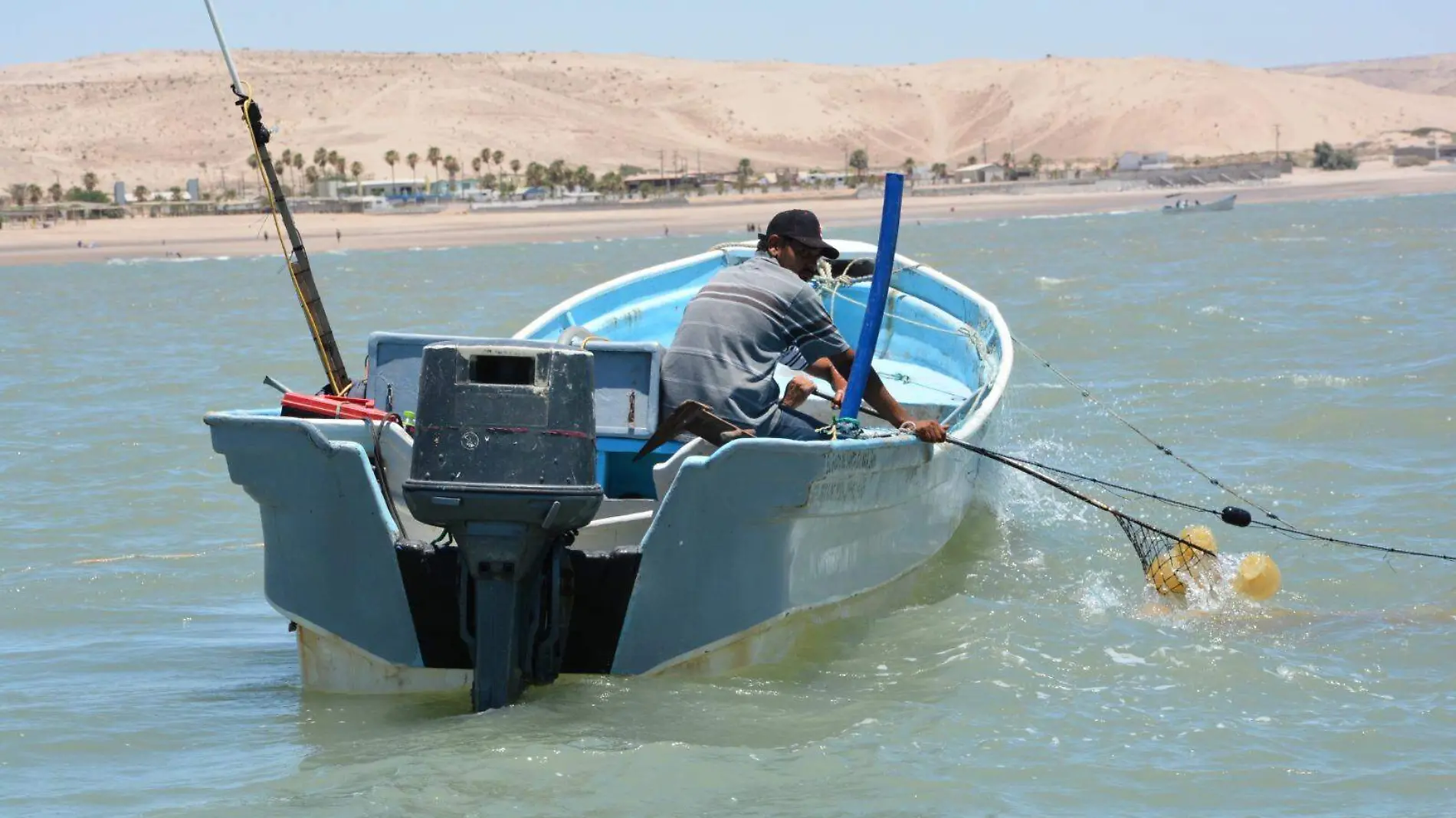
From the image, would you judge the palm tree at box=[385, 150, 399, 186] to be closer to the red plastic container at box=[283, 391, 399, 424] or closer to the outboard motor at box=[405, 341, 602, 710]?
the red plastic container at box=[283, 391, 399, 424]

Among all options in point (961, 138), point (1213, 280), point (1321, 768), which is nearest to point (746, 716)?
point (1321, 768)

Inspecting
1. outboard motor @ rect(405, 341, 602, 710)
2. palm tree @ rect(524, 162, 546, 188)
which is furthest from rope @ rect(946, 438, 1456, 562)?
palm tree @ rect(524, 162, 546, 188)

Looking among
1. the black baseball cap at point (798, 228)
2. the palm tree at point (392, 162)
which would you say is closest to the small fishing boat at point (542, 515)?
the black baseball cap at point (798, 228)

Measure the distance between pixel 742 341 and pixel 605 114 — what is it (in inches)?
6693

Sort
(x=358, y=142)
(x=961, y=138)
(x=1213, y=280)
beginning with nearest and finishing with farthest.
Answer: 1. (x=1213, y=280)
2. (x=358, y=142)
3. (x=961, y=138)

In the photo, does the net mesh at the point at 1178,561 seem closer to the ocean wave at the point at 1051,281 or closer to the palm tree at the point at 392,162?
the ocean wave at the point at 1051,281

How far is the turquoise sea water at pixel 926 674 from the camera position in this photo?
6.28 m

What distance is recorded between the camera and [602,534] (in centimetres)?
688

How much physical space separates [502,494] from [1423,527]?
6.69 m

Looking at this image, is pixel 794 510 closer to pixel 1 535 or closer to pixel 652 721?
pixel 652 721

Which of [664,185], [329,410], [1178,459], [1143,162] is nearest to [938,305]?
[1178,459]

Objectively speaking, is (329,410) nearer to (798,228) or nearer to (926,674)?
(798,228)

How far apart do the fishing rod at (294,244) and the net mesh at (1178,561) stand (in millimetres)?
3802

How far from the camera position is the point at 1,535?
36.9 feet
